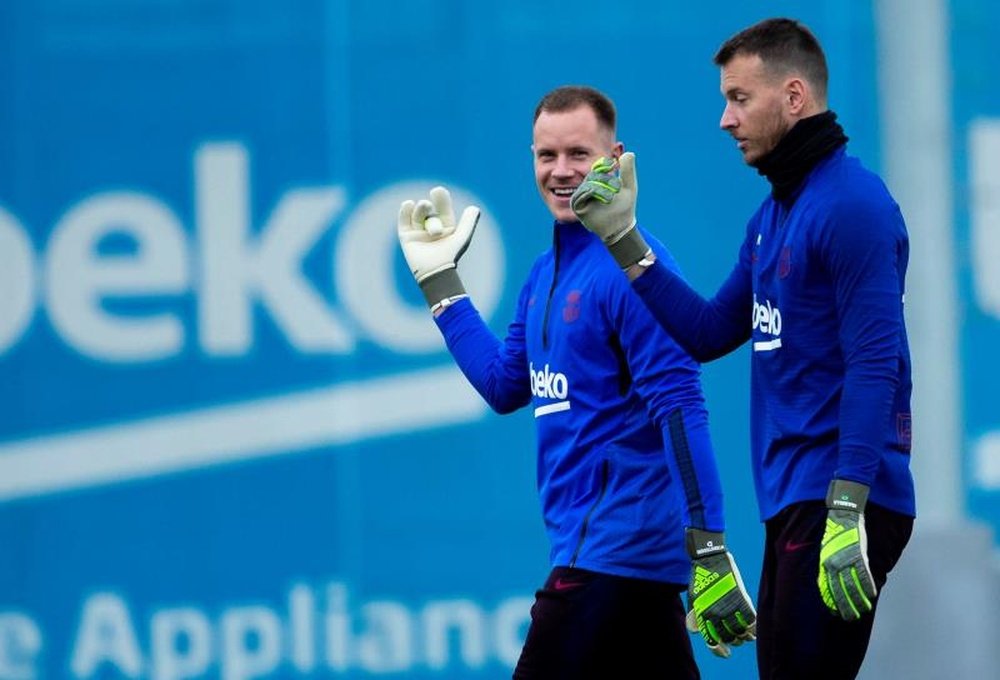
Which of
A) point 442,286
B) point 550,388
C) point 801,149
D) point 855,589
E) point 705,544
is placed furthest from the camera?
point 442,286

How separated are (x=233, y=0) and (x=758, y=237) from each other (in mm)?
3584

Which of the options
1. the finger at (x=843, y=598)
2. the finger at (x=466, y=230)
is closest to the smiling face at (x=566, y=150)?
the finger at (x=466, y=230)

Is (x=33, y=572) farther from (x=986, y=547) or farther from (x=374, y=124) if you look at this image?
(x=986, y=547)

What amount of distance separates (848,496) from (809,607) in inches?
9.8

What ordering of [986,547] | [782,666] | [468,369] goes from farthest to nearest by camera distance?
1. [986,547]
2. [468,369]
3. [782,666]

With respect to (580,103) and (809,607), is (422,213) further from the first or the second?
(809,607)

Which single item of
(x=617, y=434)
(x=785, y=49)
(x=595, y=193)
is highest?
(x=785, y=49)

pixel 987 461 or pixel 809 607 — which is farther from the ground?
pixel 987 461

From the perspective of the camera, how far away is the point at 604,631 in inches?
178

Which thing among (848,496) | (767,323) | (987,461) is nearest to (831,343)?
(767,323)

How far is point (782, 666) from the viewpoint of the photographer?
390 centimetres

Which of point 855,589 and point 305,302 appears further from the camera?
point 305,302

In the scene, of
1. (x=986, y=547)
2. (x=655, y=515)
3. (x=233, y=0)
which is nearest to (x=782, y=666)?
(x=655, y=515)

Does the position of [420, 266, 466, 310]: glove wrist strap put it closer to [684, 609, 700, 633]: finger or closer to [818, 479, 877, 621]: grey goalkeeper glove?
[684, 609, 700, 633]: finger
